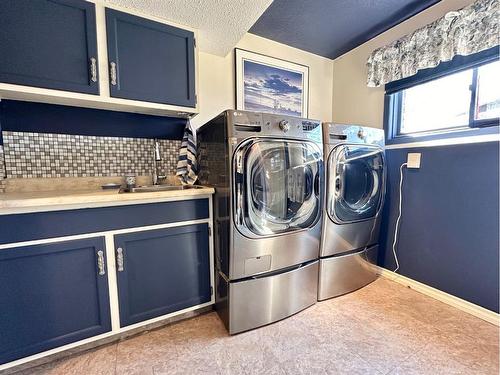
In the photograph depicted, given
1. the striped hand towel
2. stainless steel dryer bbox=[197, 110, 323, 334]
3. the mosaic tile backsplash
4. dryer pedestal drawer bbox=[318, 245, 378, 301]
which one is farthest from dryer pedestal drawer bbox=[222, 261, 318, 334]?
the mosaic tile backsplash

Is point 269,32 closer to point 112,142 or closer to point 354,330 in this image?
point 112,142

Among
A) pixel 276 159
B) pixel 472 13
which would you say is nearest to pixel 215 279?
pixel 276 159

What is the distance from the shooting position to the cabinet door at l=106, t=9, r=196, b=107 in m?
1.38

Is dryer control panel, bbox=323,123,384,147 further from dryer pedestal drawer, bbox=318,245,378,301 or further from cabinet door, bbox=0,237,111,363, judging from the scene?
cabinet door, bbox=0,237,111,363

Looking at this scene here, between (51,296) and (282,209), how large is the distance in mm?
1364

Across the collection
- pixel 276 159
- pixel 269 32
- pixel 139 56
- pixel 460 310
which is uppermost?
pixel 269 32

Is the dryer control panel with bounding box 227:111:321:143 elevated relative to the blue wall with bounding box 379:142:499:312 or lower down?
elevated

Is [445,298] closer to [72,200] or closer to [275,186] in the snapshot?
[275,186]

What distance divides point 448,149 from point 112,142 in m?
2.62

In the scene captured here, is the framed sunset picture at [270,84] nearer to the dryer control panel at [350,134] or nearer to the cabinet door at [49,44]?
the dryer control panel at [350,134]

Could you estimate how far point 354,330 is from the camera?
1.45 metres

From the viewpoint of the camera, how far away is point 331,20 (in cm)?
200

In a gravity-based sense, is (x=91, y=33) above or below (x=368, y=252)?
above

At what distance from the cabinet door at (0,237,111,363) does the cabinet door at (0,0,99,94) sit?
908mm
